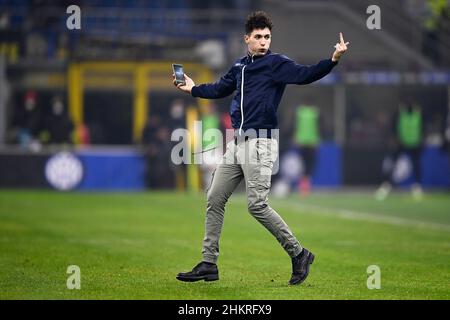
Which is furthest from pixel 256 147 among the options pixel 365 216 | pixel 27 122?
pixel 27 122

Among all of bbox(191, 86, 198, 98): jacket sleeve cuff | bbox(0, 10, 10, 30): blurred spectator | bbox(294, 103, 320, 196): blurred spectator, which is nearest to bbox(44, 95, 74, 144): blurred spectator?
bbox(0, 10, 10, 30): blurred spectator

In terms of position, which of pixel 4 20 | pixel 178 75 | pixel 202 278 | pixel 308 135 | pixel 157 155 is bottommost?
pixel 202 278

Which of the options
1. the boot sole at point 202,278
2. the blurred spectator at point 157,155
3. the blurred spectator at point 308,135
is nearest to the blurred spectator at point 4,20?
the blurred spectator at point 157,155

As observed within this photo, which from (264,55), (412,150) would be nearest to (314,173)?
(412,150)

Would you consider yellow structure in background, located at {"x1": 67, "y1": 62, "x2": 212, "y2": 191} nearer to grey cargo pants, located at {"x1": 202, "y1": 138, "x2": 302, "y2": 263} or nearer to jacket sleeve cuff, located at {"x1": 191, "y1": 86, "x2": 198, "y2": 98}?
jacket sleeve cuff, located at {"x1": 191, "y1": 86, "x2": 198, "y2": 98}

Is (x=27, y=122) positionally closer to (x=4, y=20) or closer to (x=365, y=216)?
(x=4, y=20)

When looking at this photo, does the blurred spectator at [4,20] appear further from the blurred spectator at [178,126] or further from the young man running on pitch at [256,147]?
the young man running on pitch at [256,147]

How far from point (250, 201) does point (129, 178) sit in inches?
782

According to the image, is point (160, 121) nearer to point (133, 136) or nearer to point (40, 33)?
point (133, 136)

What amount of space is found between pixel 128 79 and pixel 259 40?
74.9ft

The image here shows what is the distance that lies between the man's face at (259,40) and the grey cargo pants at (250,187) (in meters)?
0.81

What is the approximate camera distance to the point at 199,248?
14859 millimetres

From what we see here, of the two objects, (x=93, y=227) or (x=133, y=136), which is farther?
(x=133, y=136)

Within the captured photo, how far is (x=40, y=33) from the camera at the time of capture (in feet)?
112
